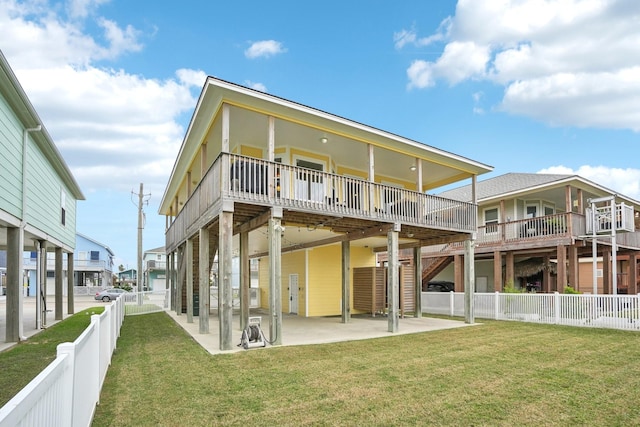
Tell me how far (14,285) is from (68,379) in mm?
9005

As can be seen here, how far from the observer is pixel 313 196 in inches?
431

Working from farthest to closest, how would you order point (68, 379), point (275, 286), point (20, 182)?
1. point (20, 182)
2. point (275, 286)
3. point (68, 379)

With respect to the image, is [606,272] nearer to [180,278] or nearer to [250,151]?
[250,151]

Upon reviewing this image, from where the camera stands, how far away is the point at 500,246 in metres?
19.4

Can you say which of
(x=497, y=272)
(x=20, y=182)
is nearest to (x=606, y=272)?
(x=497, y=272)

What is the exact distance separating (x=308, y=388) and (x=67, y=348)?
3684mm

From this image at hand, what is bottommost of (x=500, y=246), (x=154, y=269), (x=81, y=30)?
→ (x=154, y=269)

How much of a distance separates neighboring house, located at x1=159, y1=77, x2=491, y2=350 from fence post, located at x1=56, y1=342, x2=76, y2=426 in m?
5.73

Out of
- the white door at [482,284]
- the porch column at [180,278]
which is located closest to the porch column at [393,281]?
the porch column at [180,278]

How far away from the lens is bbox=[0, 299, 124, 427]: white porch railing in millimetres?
1846

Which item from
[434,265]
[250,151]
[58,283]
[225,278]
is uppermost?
[250,151]

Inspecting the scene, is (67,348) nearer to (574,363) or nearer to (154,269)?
(574,363)

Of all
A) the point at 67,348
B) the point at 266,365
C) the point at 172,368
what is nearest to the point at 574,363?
the point at 266,365

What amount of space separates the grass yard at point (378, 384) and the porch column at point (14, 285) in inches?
112
